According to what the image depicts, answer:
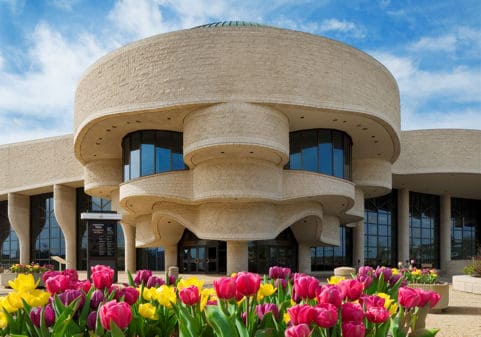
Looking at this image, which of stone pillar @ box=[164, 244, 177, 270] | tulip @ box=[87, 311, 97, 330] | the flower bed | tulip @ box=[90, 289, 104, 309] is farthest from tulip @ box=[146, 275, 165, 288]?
stone pillar @ box=[164, 244, 177, 270]

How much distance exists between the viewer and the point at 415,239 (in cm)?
4438

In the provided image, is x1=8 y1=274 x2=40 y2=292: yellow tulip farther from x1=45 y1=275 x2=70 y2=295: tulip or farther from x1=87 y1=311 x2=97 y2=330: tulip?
x1=87 y1=311 x2=97 y2=330: tulip

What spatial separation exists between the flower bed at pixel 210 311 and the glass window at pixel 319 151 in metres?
24.3

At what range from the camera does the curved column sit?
3866cm

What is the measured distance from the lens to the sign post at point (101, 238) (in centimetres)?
2109

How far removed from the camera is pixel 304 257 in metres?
32.5

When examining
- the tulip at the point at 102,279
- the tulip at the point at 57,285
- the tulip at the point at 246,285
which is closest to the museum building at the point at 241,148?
the tulip at the point at 102,279

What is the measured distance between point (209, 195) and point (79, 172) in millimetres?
17597

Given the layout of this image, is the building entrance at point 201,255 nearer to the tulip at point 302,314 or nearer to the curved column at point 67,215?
the curved column at point 67,215

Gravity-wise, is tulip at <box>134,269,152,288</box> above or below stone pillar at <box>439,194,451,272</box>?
above

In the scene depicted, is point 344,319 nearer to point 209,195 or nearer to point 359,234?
point 209,195

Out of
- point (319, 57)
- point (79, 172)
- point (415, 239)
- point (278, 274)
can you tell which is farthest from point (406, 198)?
point (278, 274)

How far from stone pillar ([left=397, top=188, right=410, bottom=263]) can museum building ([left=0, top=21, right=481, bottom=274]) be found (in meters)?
2.99

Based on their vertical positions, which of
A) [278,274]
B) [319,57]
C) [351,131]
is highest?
[319,57]
